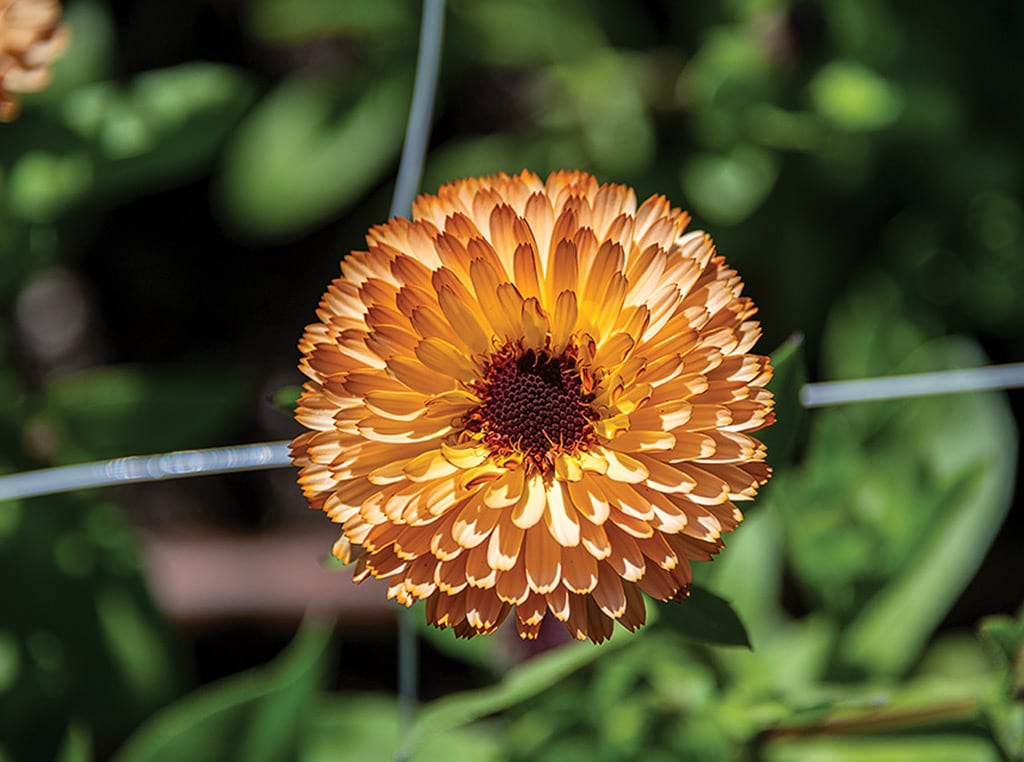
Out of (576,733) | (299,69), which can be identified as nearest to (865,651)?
(576,733)

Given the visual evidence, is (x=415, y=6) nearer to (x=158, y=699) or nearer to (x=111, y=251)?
(x=111, y=251)

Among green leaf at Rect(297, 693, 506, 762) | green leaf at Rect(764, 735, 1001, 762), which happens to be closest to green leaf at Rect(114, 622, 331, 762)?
green leaf at Rect(297, 693, 506, 762)

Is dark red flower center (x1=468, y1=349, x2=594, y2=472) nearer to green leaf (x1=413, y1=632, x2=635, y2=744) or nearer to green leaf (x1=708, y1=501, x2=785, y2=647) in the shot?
green leaf (x1=413, y1=632, x2=635, y2=744)

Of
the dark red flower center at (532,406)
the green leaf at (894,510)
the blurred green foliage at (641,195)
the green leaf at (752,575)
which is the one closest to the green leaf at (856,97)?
the blurred green foliage at (641,195)

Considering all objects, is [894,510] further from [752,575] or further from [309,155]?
[309,155]

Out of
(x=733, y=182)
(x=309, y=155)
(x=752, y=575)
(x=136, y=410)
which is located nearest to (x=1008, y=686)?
(x=752, y=575)

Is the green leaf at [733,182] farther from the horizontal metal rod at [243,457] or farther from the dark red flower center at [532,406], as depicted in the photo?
the dark red flower center at [532,406]
